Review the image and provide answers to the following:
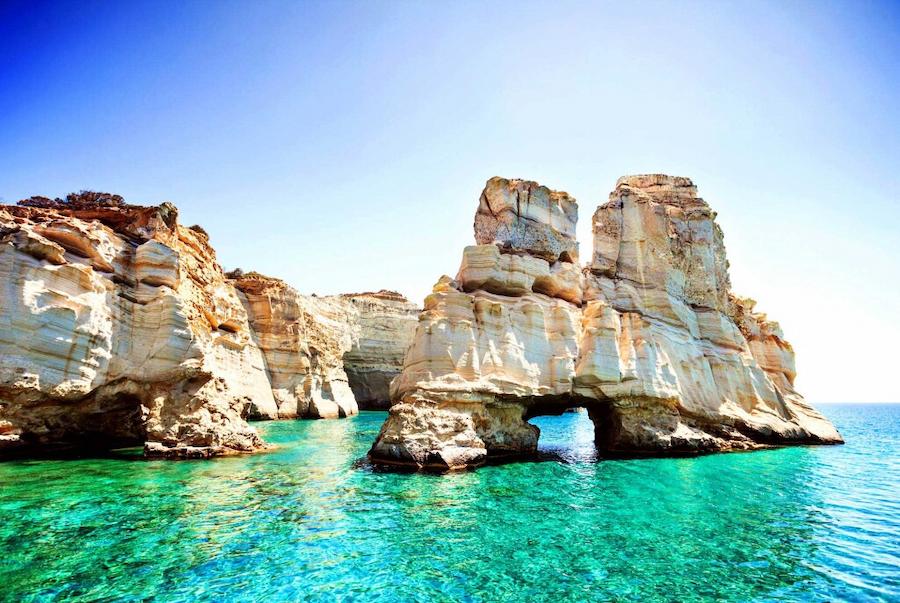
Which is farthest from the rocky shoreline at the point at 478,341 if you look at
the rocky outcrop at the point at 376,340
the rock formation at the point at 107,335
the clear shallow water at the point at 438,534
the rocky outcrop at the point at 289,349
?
the rocky outcrop at the point at 376,340

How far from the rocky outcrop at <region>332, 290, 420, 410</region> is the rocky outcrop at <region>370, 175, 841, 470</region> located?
1543 inches

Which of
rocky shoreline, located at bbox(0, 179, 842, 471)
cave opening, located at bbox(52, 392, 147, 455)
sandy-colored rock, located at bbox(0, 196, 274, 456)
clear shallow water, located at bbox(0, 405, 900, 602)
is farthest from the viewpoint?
cave opening, located at bbox(52, 392, 147, 455)

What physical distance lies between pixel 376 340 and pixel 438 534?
5312 cm

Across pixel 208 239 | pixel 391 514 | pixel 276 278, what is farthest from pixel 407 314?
pixel 391 514

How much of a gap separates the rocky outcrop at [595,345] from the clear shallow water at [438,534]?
260 cm

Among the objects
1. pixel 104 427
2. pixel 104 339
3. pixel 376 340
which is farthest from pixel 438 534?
pixel 376 340

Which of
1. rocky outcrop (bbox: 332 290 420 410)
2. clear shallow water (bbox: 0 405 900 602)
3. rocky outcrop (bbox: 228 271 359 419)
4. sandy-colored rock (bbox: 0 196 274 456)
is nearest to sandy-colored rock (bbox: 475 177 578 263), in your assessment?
clear shallow water (bbox: 0 405 900 602)

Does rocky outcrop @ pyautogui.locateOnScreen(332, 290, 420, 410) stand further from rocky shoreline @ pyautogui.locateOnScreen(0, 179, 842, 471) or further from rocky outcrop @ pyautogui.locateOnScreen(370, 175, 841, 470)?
rocky outcrop @ pyautogui.locateOnScreen(370, 175, 841, 470)

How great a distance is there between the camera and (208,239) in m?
29.2

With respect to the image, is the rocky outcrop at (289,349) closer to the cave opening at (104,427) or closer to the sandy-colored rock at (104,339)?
the cave opening at (104,427)

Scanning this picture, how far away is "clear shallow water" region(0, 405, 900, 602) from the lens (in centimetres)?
757

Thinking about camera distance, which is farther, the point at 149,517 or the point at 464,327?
the point at 464,327

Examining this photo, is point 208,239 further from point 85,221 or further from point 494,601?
point 494,601

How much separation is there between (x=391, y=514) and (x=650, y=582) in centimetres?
579
